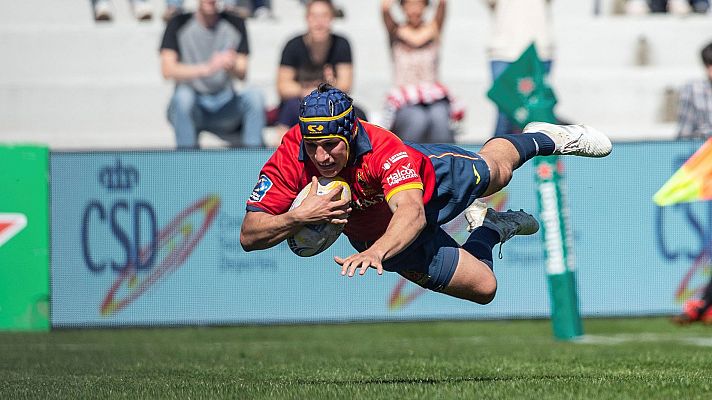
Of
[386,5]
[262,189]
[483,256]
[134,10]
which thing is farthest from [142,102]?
[262,189]

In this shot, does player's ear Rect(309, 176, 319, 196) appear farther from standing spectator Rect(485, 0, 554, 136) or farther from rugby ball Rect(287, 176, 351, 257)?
standing spectator Rect(485, 0, 554, 136)

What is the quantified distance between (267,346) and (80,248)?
2.68 metres

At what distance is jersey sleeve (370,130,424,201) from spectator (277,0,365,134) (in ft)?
24.1

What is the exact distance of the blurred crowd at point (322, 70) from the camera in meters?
14.6

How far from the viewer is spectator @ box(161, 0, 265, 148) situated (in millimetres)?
15070

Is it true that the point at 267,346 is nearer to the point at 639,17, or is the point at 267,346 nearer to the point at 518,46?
the point at 518,46

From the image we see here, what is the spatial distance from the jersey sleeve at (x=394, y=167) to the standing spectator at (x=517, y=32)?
22.7 feet

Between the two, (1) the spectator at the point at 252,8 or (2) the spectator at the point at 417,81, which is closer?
(2) the spectator at the point at 417,81

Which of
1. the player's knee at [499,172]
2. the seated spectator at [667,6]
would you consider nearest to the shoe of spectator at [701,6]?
the seated spectator at [667,6]

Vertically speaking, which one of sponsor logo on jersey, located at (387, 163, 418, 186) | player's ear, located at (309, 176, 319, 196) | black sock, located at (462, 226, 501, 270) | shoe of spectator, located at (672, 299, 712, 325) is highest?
sponsor logo on jersey, located at (387, 163, 418, 186)

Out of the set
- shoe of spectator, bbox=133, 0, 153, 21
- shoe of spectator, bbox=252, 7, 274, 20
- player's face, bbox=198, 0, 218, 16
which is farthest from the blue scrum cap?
shoe of spectator, bbox=133, 0, 153, 21

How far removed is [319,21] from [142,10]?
13.6ft

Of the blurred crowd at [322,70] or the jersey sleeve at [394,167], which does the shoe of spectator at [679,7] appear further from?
the jersey sleeve at [394,167]

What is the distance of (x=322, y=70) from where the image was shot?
1495cm
